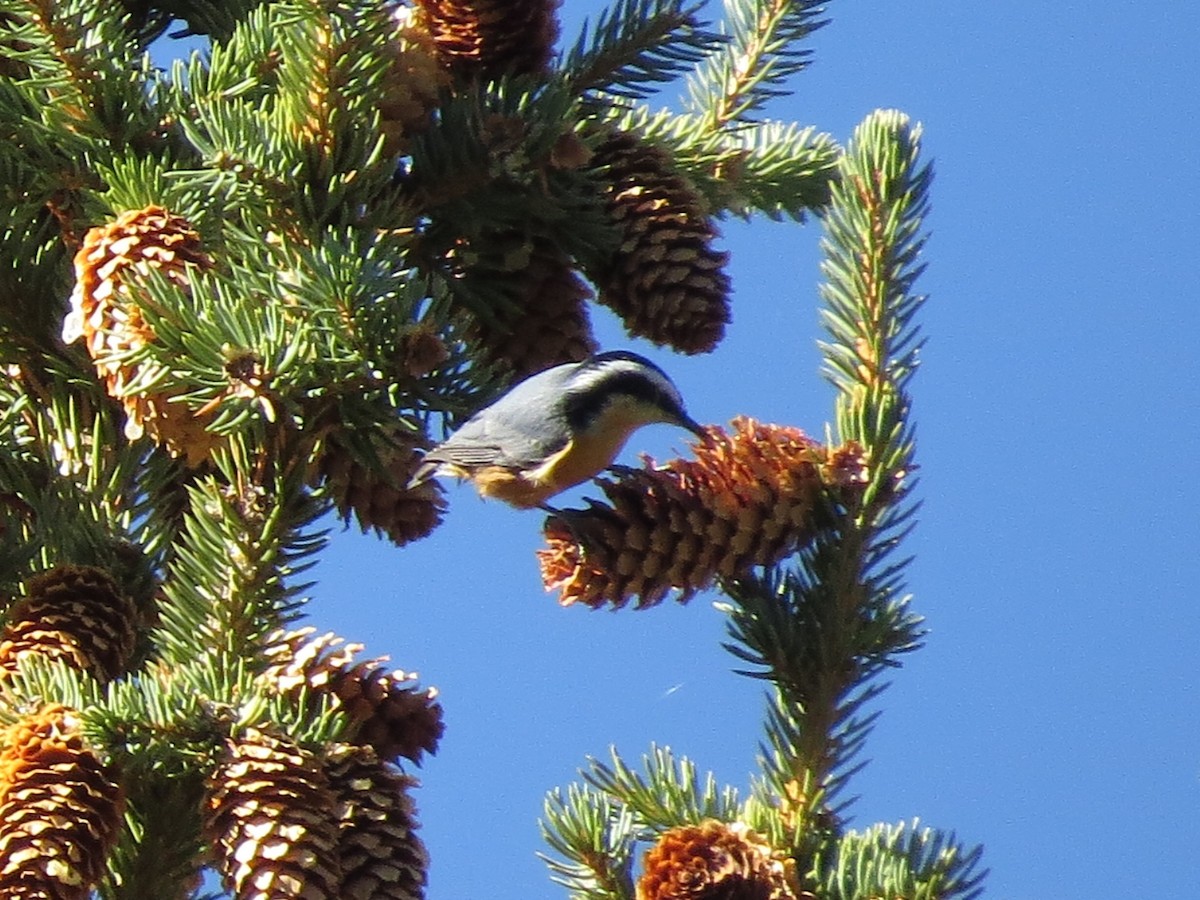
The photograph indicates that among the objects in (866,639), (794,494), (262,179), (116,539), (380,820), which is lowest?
(380,820)

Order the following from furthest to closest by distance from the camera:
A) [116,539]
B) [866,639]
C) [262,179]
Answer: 1. [116,539]
2. [262,179]
3. [866,639]

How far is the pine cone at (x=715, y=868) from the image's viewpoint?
0.99 m

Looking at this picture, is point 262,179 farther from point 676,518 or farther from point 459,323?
point 676,518

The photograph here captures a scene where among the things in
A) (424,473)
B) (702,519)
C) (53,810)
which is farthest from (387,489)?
(53,810)

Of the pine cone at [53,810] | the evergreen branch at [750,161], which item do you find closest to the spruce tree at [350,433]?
the pine cone at [53,810]

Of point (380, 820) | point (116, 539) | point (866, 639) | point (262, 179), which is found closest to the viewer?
point (380, 820)

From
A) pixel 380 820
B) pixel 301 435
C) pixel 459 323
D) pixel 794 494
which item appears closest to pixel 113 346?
pixel 301 435

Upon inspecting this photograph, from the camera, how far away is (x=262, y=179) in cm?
119

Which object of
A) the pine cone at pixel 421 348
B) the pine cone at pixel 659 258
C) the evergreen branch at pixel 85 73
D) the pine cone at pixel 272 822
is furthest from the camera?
the pine cone at pixel 659 258

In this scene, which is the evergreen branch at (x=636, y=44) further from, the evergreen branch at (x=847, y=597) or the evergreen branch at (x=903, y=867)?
the evergreen branch at (x=903, y=867)

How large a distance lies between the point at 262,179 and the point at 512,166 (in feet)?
0.66

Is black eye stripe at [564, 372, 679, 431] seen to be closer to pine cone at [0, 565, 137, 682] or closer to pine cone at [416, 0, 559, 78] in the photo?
pine cone at [416, 0, 559, 78]

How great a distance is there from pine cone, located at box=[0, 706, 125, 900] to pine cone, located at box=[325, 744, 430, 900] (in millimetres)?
145

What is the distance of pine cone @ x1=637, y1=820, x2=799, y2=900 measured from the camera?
0.99 meters
